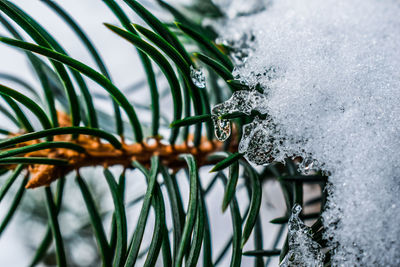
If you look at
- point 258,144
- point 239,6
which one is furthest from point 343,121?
point 239,6

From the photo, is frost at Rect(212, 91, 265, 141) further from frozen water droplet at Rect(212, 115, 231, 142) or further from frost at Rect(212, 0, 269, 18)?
frost at Rect(212, 0, 269, 18)

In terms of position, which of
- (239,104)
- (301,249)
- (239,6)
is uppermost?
(239,6)

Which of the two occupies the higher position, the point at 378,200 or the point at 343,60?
the point at 343,60

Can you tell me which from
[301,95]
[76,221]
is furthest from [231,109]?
[76,221]

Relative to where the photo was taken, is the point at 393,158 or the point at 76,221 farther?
the point at 76,221

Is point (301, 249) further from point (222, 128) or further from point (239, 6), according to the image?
point (239, 6)

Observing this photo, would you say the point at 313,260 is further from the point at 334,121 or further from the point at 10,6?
the point at 10,6
